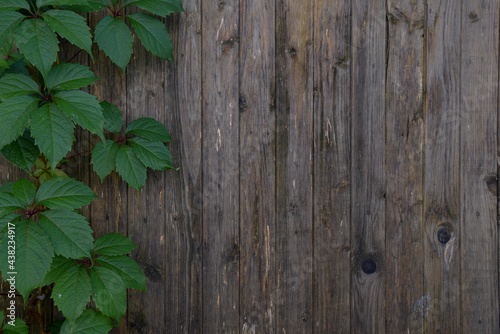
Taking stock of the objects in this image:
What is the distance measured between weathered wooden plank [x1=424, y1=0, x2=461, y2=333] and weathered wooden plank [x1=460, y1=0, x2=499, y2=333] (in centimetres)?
2

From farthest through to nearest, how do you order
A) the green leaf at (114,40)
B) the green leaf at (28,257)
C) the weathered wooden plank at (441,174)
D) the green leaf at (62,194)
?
1. the weathered wooden plank at (441,174)
2. the green leaf at (114,40)
3. the green leaf at (62,194)
4. the green leaf at (28,257)

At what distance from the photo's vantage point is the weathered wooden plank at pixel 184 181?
1366 mm

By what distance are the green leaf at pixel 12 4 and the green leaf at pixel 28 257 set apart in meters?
0.60

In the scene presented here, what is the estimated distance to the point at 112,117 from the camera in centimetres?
129

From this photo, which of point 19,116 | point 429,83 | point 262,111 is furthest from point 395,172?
point 19,116

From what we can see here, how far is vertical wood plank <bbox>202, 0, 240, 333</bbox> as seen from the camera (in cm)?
136

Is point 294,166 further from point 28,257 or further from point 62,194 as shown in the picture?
point 28,257

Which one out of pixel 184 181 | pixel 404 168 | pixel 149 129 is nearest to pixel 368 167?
pixel 404 168

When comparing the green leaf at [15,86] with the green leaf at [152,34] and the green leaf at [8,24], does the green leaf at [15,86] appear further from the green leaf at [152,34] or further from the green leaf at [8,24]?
the green leaf at [152,34]

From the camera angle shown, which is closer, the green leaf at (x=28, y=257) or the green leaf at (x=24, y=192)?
the green leaf at (x=28, y=257)

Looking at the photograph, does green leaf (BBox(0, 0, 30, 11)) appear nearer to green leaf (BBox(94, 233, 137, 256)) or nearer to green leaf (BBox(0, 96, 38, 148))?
green leaf (BBox(0, 96, 38, 148))

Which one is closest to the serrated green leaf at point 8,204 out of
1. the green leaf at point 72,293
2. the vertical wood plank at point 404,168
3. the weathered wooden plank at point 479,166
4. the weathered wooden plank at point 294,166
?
the green leaf at point 72,293

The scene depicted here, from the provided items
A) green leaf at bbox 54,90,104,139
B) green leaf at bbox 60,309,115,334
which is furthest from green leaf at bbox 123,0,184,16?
green leaf at bbox 60,309,115,334

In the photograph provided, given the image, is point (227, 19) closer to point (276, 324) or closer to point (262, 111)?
point (262, 111)
